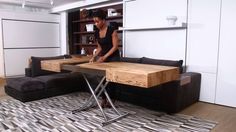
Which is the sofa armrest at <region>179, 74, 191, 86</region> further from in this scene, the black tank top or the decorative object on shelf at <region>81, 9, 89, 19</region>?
the decorative object on shelf at <region>81, 9, 89, 19</region>

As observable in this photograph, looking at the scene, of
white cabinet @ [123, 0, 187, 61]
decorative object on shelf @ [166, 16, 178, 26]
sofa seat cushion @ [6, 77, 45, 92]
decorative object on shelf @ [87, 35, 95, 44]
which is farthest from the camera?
decorative object on shelf @ [87, 35, 95, 44]

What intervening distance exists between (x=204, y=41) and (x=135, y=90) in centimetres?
152

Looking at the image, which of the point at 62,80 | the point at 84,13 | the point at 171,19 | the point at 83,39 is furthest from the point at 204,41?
the point at 83,39

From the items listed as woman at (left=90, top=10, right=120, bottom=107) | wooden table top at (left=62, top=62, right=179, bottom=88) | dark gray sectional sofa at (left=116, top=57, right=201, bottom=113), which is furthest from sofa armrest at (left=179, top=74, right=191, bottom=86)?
woman at (left=90, top=10, right=120, bottom=107)

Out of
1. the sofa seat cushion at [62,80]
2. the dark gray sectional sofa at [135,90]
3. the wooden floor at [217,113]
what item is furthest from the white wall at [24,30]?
the wooden floor at [217,113]

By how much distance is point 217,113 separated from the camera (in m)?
3.24

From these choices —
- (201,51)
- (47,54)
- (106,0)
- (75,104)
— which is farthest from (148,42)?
(47,54)

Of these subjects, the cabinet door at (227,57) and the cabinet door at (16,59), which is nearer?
the cabinet door at (227,57)

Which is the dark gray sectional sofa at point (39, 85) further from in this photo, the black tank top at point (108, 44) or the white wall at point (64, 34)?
the white wall at point (64, 34)

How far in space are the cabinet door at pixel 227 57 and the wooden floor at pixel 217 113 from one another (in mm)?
226

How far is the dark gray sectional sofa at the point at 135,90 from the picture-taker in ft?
10.3

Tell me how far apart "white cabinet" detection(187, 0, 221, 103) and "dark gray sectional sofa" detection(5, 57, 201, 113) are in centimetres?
17

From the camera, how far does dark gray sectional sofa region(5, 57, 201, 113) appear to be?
315 centimetres

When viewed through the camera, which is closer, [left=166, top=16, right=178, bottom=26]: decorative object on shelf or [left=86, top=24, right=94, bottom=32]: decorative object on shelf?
[left=166, top=16, right=178, bottom=26]: decorative object on shelf
